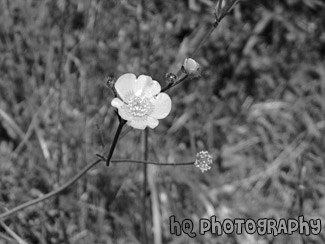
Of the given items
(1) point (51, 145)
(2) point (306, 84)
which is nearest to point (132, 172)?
(1) point (51, 145)

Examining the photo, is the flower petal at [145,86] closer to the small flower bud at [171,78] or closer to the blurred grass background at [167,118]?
the small flower bud at [171,78]

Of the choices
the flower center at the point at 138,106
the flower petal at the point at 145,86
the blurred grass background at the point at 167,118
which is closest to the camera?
the flower center at the point at 138,106

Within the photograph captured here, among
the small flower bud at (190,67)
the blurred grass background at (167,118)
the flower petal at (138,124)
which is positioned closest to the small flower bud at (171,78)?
the small flower bud at (190,67)

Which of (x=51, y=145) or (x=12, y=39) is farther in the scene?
(x=12, y=39)

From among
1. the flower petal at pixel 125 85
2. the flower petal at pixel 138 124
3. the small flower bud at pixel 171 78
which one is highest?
the flower petal at pixel 125 85

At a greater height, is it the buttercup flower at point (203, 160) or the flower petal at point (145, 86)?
the flower petal at point (145, 86)

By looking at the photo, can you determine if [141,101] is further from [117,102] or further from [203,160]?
[203,160]

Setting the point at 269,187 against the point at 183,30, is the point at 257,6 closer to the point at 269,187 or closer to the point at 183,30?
the point at 183,30

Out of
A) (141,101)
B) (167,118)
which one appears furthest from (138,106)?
(167,118)
